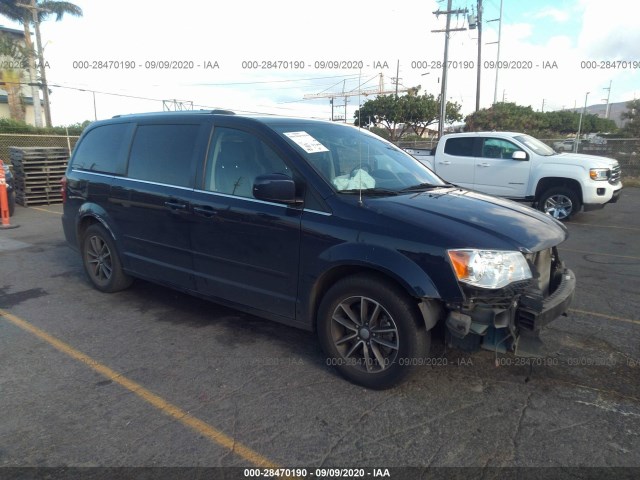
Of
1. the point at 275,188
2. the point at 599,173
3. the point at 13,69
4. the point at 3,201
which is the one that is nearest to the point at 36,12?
the point at 13,69

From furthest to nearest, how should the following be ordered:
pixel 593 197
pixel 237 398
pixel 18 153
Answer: pixel 18 153 < pixel 593 197 < pixel 237 398

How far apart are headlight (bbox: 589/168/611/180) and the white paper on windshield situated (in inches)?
310

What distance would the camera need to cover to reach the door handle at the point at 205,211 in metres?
3.88

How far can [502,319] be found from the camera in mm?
2854

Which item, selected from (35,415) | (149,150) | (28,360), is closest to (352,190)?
(149,150)

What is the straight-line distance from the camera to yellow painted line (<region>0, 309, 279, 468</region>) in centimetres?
262

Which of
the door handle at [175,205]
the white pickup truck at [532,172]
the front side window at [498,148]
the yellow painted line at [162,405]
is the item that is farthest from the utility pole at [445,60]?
the yellow painted line at [162,405]

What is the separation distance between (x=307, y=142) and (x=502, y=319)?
1.92 m

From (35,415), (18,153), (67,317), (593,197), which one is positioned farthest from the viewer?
(18,153)

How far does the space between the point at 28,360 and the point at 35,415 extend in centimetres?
88

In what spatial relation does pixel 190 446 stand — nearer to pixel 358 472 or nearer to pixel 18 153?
pixel 358 472

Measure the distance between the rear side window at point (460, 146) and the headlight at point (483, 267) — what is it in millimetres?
8516

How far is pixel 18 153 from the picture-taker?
12422mm

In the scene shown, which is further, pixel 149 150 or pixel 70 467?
pixel 149 150
